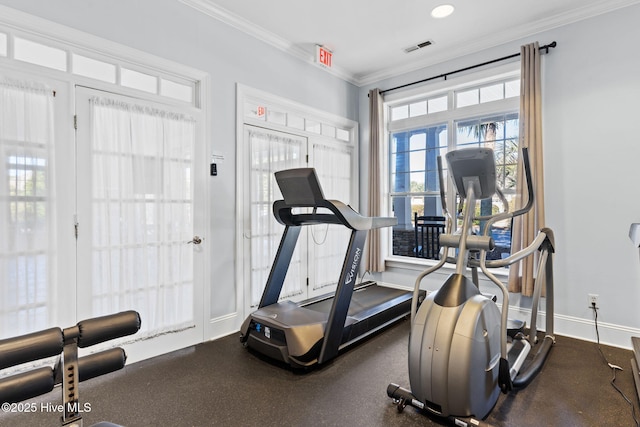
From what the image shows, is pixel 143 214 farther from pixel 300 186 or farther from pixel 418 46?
pixel 418 46

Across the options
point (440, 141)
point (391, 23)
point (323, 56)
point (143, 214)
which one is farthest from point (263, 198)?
point (440, 141)

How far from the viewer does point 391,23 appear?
11.5ft

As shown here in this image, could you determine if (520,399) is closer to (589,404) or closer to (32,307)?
(589,404)

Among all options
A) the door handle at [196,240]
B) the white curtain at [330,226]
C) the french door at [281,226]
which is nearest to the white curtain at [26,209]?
the door handle at [196,240]

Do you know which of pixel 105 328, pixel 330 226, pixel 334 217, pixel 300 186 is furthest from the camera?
pixel 330 226

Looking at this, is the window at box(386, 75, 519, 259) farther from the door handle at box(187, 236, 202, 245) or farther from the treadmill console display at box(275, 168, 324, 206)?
the door handle at box(187, 236, 202, 245)

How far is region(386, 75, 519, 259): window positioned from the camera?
3.83 meters

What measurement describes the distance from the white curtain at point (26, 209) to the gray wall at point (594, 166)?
444 cm

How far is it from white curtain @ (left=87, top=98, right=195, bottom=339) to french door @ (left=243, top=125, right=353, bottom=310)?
699mm

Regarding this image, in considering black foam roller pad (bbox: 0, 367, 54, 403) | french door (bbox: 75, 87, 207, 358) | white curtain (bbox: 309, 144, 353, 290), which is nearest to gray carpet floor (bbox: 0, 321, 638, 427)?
french door (bbox: 75, 87, 207, 358)

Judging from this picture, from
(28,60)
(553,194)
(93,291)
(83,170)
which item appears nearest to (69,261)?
(93,291)

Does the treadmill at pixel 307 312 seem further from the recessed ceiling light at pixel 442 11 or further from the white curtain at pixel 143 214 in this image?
the recessed ceiling light at pixel 442 11

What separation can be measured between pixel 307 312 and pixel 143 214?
1.63m

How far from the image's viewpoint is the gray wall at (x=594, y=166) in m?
3.04
